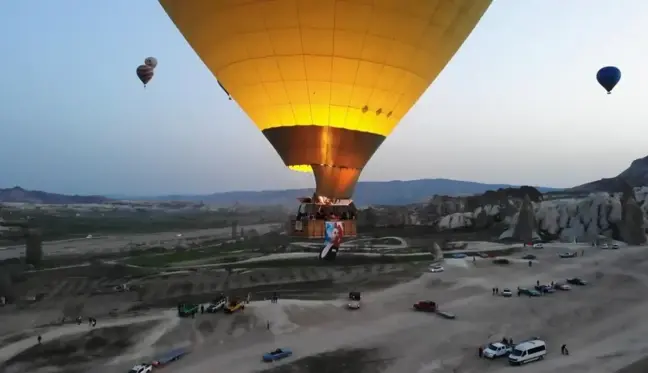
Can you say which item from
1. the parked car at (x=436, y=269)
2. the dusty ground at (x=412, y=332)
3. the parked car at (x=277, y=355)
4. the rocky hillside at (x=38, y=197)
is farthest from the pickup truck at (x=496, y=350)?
the rocky hillside at (x=38, y=197)

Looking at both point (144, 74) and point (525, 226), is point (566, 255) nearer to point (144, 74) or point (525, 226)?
point (525, 226)

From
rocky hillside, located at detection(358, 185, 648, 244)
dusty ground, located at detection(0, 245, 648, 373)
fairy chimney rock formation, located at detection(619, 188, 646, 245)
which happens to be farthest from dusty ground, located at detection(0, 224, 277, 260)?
fairy chimney rock formation, located at detection(619, 188, 646, 245)

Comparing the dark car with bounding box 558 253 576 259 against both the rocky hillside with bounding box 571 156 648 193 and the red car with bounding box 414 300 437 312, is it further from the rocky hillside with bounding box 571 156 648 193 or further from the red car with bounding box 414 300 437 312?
the rocky hillside with bounding box 571 156 648 193

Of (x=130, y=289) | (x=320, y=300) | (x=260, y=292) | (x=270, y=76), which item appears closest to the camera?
(x=270, y=76)

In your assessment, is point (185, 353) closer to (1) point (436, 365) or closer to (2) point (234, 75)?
(1) point (436, 365)

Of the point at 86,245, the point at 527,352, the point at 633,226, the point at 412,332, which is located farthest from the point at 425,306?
the point at 86,245

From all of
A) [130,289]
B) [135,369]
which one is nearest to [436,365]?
[135,369]
